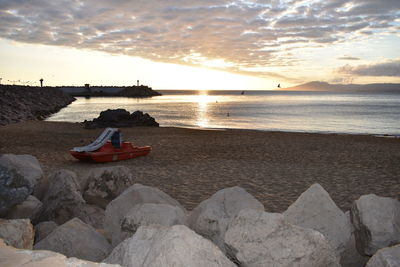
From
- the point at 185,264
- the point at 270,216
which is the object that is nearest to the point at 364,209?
the point at 270,216

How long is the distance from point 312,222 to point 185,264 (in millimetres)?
1723

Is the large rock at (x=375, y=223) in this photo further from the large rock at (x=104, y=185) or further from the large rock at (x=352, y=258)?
the large rock at (x=104, y=185)

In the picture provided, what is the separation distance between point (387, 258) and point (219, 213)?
74.0 inches

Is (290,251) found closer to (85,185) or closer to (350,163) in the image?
(85,185)

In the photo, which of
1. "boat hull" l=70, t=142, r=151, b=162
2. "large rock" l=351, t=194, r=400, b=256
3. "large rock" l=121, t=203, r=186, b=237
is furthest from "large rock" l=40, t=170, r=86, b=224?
"boat hull" l=70, t=142, r=151, b=162

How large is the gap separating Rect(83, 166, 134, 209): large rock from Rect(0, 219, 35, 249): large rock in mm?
3143

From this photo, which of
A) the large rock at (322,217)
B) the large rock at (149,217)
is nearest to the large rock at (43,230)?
the large rock at (149,217)

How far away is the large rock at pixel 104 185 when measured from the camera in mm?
7320

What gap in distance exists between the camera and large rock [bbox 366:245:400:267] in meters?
2.71

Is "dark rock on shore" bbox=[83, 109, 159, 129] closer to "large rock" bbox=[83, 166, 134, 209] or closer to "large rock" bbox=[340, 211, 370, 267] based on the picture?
"large rock" bbox=[83, 166, 134, 209]

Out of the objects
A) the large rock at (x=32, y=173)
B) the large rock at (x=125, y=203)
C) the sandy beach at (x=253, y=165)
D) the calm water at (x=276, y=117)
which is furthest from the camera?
the calm water at (x=276, y=117)

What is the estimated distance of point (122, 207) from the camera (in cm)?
485

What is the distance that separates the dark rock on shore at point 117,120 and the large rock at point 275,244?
1083 inches

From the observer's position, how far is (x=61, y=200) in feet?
20.5
